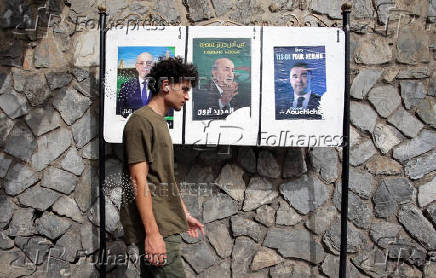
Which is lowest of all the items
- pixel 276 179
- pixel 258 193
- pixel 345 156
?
pixel 258 193

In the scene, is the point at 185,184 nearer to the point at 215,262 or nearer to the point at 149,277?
the point at 215,262

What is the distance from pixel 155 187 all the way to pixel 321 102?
1.64 m

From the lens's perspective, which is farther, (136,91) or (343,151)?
(136,91)

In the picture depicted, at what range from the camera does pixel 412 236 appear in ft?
11.5

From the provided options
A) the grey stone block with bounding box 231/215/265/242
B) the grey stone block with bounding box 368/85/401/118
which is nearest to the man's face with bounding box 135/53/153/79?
the grey stone block with bounding box 231/215/265/242

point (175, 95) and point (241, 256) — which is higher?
point (175, 95)

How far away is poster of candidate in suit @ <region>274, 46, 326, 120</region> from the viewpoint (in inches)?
129

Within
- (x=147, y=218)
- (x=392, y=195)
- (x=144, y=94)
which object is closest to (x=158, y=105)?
(x=147, y=218)

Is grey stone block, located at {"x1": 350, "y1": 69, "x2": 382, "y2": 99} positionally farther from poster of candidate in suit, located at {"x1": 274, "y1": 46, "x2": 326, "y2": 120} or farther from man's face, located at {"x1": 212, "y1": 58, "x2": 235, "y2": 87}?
man's face, located at {"x1": 212, "y1": 58, "x2": 235, "y2": 87}

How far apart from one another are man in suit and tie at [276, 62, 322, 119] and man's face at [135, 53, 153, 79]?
3.69 ft

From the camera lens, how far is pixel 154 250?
2.12m

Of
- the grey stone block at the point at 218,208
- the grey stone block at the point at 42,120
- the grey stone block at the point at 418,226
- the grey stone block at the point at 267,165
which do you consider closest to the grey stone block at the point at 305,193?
the grey stone block at the point at 267,165

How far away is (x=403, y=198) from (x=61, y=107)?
3.06m

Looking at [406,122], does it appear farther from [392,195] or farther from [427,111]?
[392,195]
